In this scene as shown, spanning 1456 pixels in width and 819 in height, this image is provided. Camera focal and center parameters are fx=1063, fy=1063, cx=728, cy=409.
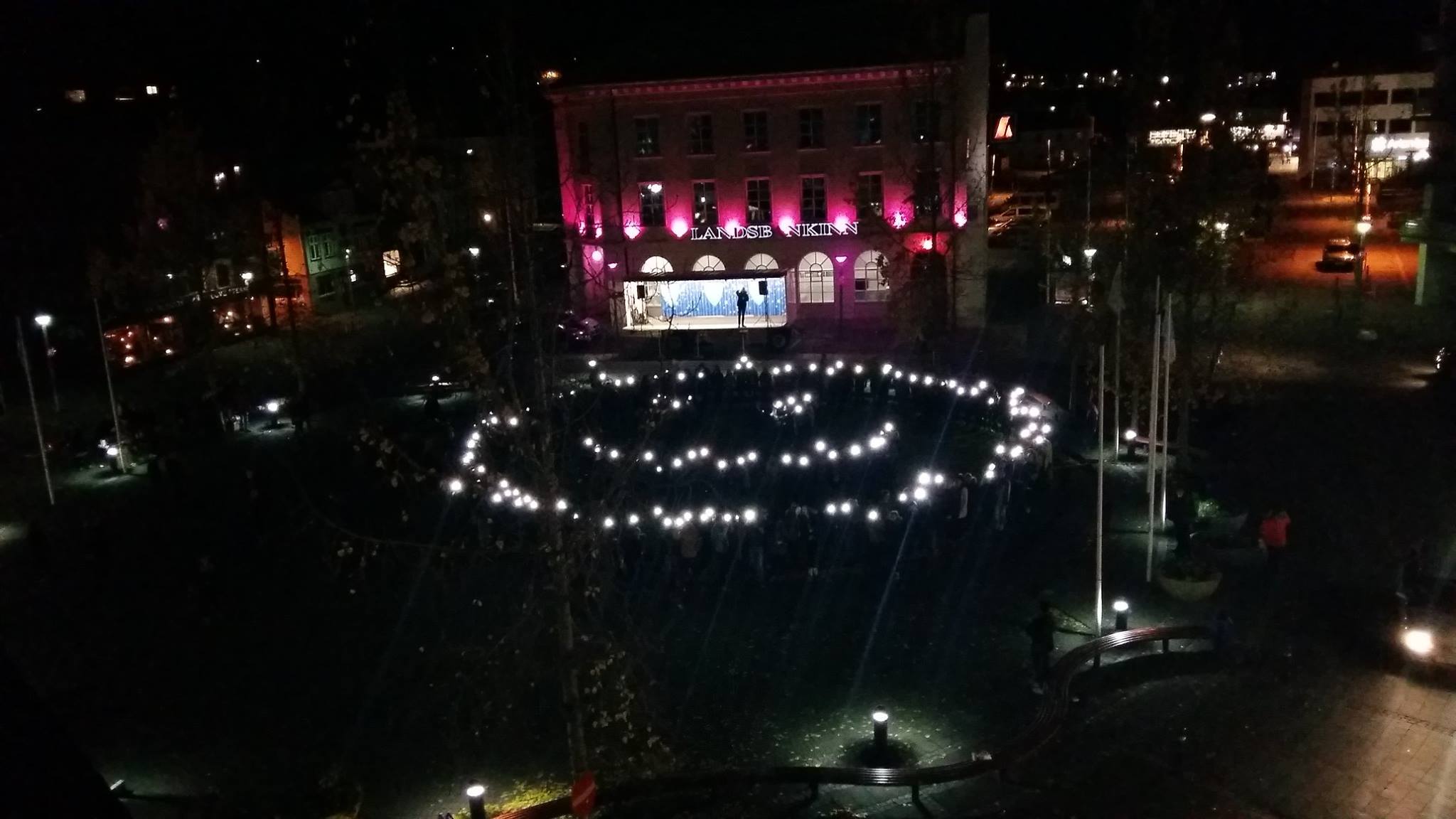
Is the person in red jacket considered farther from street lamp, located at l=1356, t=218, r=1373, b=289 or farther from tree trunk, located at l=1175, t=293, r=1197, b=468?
street lamp, located at l=1356, t=218, r=1373, b=289

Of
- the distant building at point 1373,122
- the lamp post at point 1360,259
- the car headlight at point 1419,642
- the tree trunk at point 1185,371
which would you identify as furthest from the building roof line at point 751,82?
the distant building at point 1373,122

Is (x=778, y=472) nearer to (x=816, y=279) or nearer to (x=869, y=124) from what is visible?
(x=816, y=279)

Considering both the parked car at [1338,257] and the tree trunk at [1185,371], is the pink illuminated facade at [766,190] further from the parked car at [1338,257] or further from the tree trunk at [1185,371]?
the parked car at [1338,257]

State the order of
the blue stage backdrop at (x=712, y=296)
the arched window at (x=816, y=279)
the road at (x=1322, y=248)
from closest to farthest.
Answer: the blue stage backdrop at (x=712, y=296) → the arched window at (x=816, y=279) → the road at (x=1322, y=248)

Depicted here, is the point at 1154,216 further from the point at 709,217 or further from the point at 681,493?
the point at 709,217

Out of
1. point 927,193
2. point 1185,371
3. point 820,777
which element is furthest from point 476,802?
point 927,193
